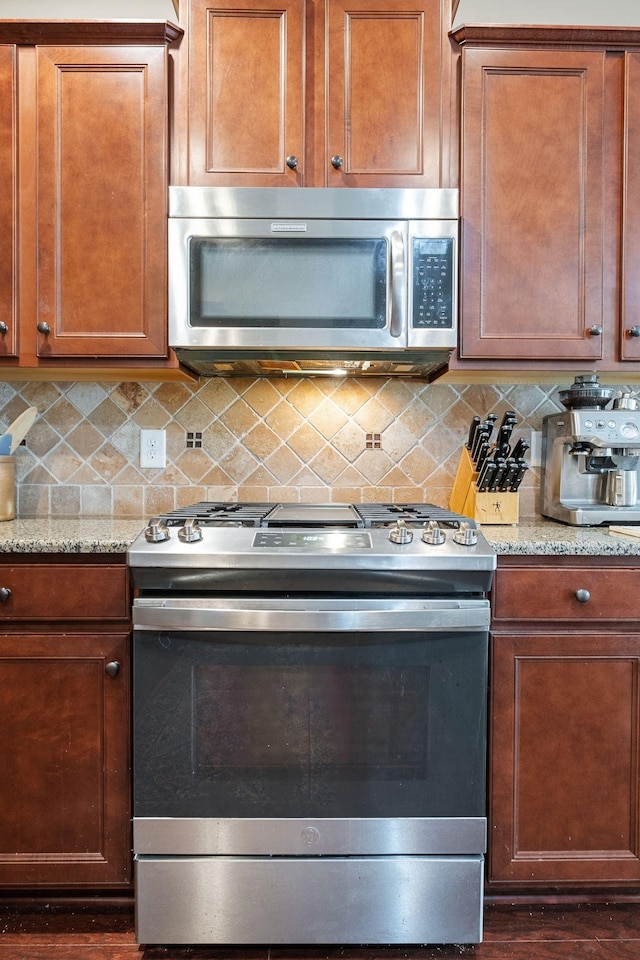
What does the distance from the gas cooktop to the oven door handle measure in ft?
0.75

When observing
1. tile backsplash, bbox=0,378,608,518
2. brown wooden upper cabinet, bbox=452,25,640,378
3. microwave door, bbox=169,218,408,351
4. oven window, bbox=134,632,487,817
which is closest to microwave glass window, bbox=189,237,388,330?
microwave door, bbox=169,218,408,351

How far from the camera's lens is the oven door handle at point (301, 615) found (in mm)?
1384

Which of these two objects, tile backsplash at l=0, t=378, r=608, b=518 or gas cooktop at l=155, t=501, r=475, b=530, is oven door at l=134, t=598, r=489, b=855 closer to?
gas cooktop at l=155, t=501, r=475, b=530

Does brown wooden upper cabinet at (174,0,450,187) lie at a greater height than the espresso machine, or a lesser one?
greater

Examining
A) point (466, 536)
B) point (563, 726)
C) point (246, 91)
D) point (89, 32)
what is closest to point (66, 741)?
point (466, 536)

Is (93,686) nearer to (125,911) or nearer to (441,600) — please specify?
(125,911)

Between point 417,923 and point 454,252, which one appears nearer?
point 417,923

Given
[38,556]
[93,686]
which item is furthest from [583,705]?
[38,556]

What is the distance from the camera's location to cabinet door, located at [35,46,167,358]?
1.68 metres

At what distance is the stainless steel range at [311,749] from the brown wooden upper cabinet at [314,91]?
1.08m

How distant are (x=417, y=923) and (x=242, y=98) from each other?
2173 millimetres

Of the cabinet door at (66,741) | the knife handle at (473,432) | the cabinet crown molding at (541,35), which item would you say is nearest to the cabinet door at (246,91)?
the cabinet crown molding at (541,35)

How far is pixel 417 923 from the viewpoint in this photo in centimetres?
140

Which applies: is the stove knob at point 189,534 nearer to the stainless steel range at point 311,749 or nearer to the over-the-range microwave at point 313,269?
the stainless steel range at point 311,749
